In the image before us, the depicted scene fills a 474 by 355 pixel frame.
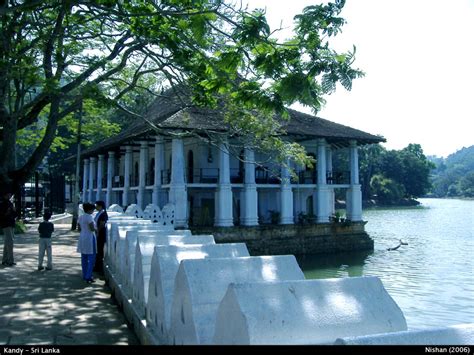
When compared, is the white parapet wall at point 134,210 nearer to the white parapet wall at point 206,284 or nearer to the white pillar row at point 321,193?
the white pillar row at point 321,193

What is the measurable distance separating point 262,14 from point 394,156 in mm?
98354

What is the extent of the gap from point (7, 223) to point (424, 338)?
1072 centimetres

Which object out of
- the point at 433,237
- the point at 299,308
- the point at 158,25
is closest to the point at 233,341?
the point at 299,308

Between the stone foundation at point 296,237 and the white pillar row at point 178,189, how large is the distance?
0.93 meters

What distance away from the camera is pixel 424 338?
8.36ft

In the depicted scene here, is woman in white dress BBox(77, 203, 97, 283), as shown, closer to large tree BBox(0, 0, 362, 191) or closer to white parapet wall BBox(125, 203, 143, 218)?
large tree BBox(0, 0, 362, 191)

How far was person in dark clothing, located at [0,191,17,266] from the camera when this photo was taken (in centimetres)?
1131

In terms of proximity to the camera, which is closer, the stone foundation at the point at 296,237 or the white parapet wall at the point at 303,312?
the white parapet wall at the point at 303,312

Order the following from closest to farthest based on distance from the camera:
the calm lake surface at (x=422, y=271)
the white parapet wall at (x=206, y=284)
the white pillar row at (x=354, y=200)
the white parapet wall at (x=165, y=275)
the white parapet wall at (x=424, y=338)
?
the white parapet wall at (x=424, y=338) → the white parapet wall at (x=206, y=284) → the white parapet wall at (x=165, y=275) → the calm lake surface at (x=422, y=271) → the white pillar row at (x=354, y=200)

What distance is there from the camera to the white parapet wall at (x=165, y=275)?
192 inches

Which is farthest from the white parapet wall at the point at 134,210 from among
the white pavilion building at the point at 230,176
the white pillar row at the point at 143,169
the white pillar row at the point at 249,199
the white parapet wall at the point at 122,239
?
the white parapet wall at the point at 122,239

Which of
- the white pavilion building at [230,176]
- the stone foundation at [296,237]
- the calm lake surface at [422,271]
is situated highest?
the white pavilion building at [230,176]

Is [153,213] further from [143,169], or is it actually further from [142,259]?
[142,259]

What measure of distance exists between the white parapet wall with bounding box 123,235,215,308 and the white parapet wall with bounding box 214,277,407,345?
9.30ft
